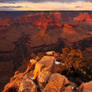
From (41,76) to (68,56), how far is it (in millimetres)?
9951

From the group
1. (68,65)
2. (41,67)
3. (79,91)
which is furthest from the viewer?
(68,65)

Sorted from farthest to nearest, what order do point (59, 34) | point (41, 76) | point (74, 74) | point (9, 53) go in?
point (59, 34) → point (9, 53) → point (74, 74) → point (41, 76)

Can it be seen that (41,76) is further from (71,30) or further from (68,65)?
(71,30)

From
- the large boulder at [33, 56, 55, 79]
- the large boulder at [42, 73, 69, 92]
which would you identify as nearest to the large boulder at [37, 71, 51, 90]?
the large boulder at [42, 73, 69, 92]

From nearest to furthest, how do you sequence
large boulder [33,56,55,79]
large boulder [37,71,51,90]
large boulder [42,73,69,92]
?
large boulder [42,73,69,92]
large boulder [37,71,51,90]
large boulder [33,56,55,79]

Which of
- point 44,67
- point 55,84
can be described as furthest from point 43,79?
point 44,67

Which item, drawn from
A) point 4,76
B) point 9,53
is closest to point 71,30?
point 9,53

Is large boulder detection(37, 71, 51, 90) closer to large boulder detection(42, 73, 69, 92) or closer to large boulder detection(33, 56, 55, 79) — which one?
large boulder detection(42, 73, 69, 92)

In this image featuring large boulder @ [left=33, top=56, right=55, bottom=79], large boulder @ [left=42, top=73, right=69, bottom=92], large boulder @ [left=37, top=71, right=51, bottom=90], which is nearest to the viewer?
large boulder @ [left=42, top=73, right=69, bottom=92]

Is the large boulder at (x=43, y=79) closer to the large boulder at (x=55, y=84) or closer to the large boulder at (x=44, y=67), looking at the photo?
the large boulder at (x=55, y=84)

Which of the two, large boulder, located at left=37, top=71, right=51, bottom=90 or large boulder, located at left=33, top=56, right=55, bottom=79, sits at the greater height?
large boulder, located at left=37, top=71, right=51, bottom=90

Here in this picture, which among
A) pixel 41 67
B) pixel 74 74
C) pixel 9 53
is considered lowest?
pixel 9 53

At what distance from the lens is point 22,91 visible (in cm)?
1177

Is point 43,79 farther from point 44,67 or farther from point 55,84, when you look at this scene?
point 44,67
